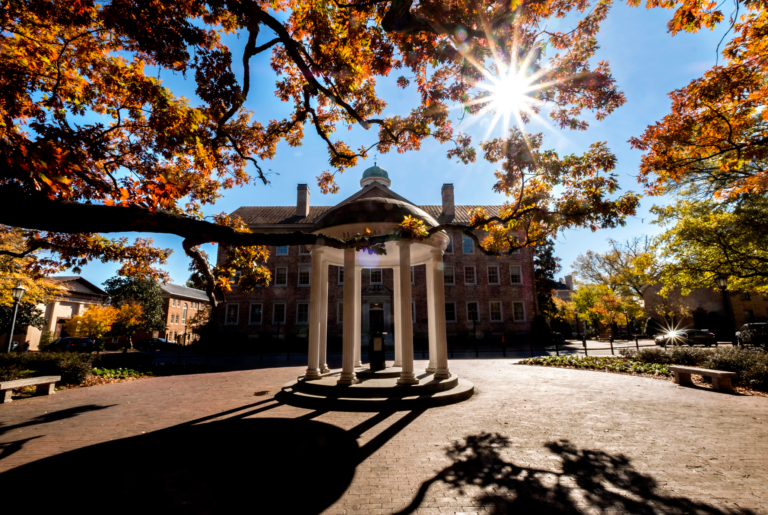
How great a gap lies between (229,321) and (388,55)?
102ft

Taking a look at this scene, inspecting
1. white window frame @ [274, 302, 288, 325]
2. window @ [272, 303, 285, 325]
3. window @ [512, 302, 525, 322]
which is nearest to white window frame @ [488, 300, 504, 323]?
window @ [512, 302, 525, 322]

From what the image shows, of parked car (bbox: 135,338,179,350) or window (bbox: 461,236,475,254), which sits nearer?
window (bbox: 461,236,475,254)

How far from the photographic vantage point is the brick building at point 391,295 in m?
31.4

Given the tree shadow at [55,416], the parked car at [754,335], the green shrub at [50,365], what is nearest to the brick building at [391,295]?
the parked car at [754,335]

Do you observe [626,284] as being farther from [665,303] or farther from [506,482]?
[506,482]

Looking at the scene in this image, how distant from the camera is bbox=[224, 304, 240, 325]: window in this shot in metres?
32.4

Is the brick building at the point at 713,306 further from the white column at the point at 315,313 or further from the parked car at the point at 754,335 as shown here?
the white column at the point at 315,313

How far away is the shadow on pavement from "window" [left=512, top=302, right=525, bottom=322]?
29576mm

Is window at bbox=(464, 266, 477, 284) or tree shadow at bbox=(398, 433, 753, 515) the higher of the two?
window at bbox=(464, 266, 477, 284)

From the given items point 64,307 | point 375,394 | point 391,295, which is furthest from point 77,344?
point 375,394

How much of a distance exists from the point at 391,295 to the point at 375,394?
76.7 ft

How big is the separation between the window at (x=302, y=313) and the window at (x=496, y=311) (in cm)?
1758

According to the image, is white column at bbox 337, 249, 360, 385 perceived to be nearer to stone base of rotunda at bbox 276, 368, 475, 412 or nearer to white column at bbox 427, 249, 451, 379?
stone base of rotunda at bbox 276, 368, 475, 412

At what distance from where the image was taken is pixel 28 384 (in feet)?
28.0
